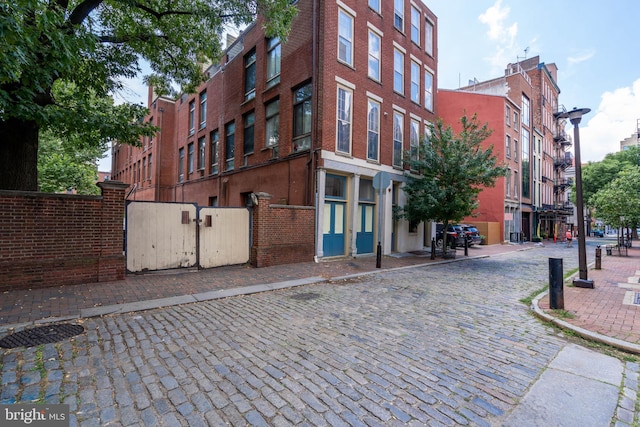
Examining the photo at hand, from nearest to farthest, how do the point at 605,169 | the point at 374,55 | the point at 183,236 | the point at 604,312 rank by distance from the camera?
the point at 604,312, the point at 183,236, the point at 374,55, the point at 605,169

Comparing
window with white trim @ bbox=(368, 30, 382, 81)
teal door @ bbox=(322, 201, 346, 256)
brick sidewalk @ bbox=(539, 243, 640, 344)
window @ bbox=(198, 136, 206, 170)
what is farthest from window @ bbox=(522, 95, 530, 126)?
window @ bbox=(198, 136, 206, 170)

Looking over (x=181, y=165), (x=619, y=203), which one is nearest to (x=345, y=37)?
(x=619, y=203)

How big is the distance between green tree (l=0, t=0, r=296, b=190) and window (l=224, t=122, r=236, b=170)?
22.6 ft

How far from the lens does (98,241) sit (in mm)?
7234

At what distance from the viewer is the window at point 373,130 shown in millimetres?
14125

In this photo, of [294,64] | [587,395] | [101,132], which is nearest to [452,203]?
[294,64]

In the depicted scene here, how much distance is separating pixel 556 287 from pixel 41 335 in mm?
8460

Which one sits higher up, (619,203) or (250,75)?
(250,75)

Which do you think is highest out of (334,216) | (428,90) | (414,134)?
(428,90)

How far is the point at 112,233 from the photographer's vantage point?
290 inches

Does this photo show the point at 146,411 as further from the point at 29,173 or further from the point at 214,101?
the point at 214,101

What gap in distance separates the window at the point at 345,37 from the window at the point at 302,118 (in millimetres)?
2113

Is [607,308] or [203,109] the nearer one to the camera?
[607,308]

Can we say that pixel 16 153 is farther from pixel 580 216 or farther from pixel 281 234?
pixel 580 216
